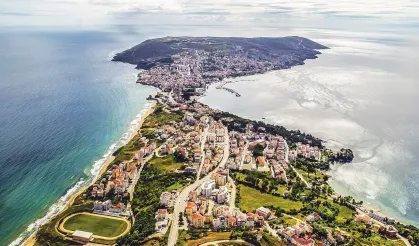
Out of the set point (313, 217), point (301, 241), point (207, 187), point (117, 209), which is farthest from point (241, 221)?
point (117, 209)

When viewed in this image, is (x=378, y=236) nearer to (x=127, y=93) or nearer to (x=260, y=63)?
(x=127, y=93)

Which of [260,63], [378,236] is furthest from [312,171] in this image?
[260,63]

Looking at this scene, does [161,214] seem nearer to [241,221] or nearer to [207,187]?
[207,187]

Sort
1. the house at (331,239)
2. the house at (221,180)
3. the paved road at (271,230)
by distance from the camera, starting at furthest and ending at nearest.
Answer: the house at (221,180) < the paved road at (271,230) < the house at (331,239)

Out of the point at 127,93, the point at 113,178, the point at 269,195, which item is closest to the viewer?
the point at 269,195

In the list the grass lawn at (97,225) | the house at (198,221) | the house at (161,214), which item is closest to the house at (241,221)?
the house at (198,221)

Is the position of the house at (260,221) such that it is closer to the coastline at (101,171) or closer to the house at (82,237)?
the house at (82,237)
